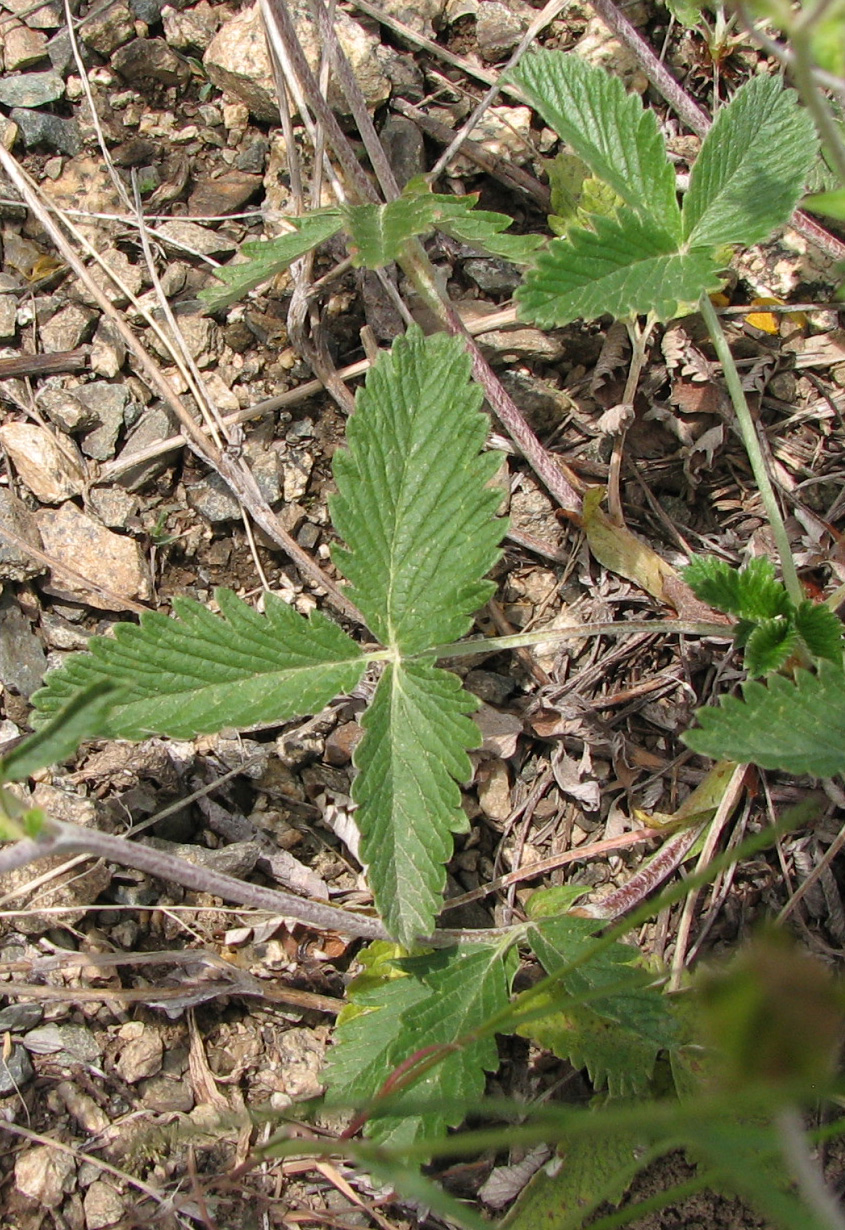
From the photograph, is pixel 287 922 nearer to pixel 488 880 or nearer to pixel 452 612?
pixel 488 880

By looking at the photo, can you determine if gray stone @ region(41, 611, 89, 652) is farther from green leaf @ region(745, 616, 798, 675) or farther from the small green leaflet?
green leaf @ region(745, 616, 798, 675)

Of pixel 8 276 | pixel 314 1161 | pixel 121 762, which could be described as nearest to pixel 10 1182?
pixel 314 1161

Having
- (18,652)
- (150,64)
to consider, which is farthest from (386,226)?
(18,652)

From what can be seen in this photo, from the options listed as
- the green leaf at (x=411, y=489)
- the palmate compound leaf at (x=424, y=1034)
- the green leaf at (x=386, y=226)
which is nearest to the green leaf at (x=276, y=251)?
the green leaf at (x=386, y=226)

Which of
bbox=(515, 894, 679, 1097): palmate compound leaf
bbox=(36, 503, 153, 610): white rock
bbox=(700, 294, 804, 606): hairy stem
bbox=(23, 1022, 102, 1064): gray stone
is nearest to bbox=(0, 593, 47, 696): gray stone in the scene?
bbox=(36, 503, 153, 610): white rock

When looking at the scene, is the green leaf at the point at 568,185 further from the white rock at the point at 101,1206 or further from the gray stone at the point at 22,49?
the white rock at the point at 101,1206

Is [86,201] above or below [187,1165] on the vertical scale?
above
